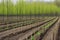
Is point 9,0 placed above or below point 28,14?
above

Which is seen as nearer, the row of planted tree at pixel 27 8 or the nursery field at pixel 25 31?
the nursery field at pixel 25 31

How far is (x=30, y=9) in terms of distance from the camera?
1502cm

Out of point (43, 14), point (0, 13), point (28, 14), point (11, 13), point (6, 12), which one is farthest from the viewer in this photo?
point (43, 14)

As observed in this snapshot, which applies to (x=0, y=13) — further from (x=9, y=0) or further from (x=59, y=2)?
(x=59, y=2)

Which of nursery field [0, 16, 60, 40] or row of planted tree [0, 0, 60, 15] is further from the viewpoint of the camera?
row of planted tree [0, 0, 60, 15]

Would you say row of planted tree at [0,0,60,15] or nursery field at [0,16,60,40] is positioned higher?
row of planted tree at [0,0,60,15]

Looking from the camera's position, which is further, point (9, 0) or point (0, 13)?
point (9, 0)

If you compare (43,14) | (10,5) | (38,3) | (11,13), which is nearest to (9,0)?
(10,5)

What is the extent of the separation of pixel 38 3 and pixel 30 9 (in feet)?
2.66

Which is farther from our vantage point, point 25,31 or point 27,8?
point 27,8

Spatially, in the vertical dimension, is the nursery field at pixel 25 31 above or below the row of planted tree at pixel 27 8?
below

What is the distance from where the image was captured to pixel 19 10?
1432 centimetres

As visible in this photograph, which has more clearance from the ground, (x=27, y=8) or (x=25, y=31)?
(x=27, y=8)

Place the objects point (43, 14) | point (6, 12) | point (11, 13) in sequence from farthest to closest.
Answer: point (43, 14) < point (11, 13) < point (6, 12)
